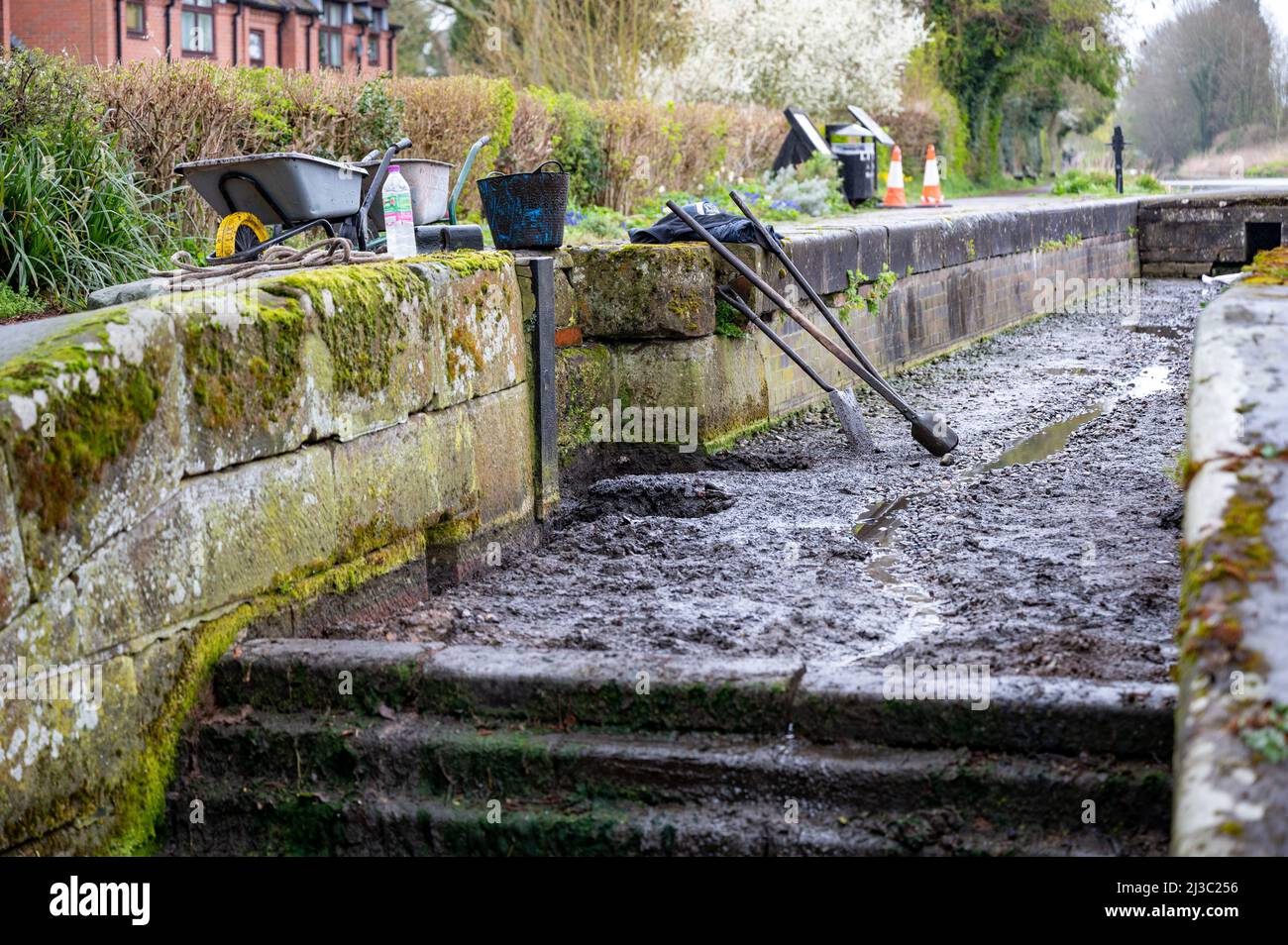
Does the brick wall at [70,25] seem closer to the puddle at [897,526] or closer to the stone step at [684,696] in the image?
the puddle at [897,526]

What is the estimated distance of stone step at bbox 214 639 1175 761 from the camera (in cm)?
363

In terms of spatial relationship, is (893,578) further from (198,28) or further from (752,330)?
(198,28)

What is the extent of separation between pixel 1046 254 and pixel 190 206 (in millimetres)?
9636

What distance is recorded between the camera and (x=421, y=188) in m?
6.43

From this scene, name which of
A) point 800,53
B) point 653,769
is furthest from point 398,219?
point 800,53

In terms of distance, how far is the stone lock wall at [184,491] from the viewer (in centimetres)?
350

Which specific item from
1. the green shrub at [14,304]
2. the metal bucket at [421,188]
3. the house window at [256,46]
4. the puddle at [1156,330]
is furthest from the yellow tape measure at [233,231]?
the house window at [256,46]

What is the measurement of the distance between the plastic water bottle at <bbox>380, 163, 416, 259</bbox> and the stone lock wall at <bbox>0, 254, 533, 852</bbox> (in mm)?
246

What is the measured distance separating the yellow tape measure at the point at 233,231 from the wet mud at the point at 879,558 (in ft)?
4.99

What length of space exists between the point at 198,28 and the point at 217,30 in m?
0.53

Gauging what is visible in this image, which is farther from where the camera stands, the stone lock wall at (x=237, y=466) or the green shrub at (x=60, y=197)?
the green shrub at (x=60, y=197)
